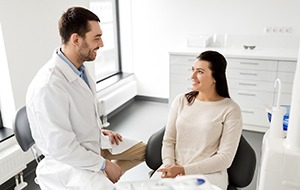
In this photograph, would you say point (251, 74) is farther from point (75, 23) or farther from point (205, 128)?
point (75, 23)

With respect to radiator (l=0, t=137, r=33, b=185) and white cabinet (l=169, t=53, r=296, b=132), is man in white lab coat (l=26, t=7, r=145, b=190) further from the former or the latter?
white cabinet (l=169, t=53, r=296, b=132)

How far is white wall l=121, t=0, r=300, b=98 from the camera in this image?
340 cm

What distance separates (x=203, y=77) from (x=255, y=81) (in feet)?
5.78

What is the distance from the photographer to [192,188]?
761 millimetres

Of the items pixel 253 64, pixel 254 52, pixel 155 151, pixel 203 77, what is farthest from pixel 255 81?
pixel 155 151

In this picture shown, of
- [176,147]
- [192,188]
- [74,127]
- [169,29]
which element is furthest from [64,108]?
[169,29]

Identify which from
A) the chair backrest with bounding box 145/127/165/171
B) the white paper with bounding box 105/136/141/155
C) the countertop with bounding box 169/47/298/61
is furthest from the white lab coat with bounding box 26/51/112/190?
the countertop with bounding box 169/47/298/61

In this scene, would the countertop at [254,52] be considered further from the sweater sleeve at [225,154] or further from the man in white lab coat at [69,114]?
the man in white lab coat at [69,114]

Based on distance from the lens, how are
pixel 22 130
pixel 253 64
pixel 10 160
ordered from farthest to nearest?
pixel 253 64, pixel 10 160, pixel 22 130

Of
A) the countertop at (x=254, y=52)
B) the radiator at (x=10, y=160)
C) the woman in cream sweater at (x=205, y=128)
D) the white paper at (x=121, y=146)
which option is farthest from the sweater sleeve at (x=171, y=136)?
the countertop at (x=254, y=52)

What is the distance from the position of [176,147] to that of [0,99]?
5.13 feet

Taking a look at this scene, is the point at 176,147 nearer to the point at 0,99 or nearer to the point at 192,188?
the point at 192,188

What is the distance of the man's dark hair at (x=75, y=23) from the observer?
143 centimetres

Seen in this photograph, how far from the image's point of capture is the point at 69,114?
4.75 feet
